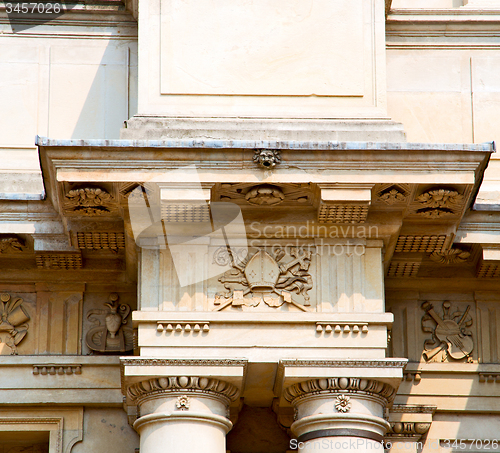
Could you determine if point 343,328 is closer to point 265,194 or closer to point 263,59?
point 265,194

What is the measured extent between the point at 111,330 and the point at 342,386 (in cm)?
320

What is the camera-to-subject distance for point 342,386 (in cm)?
1175

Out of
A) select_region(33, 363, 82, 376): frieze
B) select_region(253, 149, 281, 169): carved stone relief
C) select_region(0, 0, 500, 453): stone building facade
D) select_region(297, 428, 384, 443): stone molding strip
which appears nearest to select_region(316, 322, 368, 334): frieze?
select_region(0, 0, 500, 453): stone building facade

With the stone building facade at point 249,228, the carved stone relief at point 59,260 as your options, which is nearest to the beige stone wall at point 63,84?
the stone building facade at point 249,228

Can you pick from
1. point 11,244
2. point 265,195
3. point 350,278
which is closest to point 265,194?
point 265,195

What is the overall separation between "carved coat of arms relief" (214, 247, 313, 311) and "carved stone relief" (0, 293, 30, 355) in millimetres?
2736

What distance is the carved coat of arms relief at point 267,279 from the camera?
40.0ft

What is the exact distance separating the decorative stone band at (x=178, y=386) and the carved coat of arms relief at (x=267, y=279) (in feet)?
2.83

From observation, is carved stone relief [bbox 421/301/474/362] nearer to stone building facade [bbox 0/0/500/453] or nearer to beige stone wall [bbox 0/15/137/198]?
stone building facade [bbox 0/0/500/453]

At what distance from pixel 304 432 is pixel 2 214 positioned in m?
4.34

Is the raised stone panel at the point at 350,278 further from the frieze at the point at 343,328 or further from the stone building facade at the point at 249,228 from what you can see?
the frieze at the point at 343,328

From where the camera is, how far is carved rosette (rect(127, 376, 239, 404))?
1169 cm

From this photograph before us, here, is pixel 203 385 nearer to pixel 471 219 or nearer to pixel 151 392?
pixel 151 392

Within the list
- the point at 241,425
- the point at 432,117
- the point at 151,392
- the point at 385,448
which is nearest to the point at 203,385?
the point at 151,392
